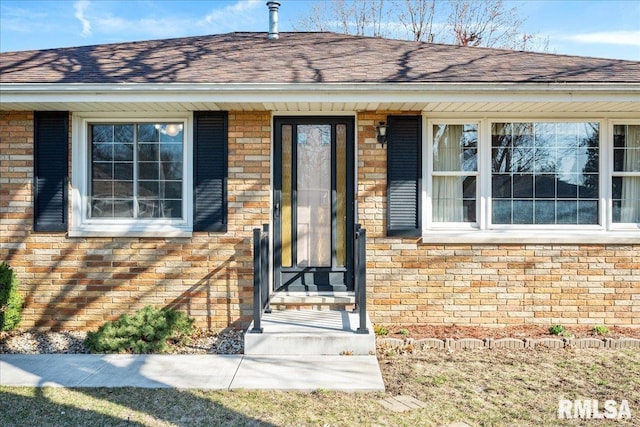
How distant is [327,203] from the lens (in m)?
6.03

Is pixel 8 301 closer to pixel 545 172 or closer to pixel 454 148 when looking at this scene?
pixel 454 148

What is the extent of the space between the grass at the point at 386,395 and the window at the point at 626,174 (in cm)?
205

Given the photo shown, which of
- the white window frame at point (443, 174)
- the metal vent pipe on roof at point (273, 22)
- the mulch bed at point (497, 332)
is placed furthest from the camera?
the metal vent pipe on roof at point (273, 22)

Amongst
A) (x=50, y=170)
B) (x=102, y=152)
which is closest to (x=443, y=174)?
(x=102, y=152)

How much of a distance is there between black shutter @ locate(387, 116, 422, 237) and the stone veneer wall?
0.11 m

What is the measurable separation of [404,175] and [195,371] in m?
3.16

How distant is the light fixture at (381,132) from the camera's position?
5.70m

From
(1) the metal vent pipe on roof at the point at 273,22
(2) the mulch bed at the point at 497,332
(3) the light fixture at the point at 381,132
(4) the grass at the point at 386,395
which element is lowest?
(4) the grass at the point at 386,395

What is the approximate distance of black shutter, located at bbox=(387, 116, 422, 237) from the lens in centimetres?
578

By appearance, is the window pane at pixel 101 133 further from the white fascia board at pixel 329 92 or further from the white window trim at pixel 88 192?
the white fascia board at pixel 329 92

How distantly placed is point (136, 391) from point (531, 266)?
177 inches

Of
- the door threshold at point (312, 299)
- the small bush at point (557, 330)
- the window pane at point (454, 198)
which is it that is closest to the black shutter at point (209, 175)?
the door threshold at point (312, 299)

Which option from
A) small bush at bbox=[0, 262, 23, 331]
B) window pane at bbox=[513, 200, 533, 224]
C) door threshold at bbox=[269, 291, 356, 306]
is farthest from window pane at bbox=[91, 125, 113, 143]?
window pane at bbox=[513, 200, 533, 224]

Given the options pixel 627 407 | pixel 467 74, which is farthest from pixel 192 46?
pixel 627 407
